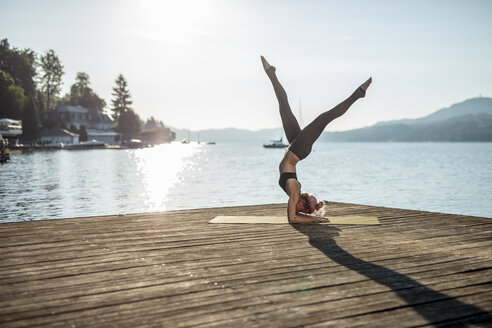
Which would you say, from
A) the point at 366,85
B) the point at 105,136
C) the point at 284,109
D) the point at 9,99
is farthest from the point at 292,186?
the point at 105,136

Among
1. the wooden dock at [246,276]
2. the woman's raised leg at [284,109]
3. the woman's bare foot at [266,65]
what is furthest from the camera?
the woman's bare foot at [266,65]

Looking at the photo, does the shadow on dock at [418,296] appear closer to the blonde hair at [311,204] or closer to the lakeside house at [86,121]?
the blonde hair at [311,204]

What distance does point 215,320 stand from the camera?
2.92 metres

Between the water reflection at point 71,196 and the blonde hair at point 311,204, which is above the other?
the blonde hair at point 311,204

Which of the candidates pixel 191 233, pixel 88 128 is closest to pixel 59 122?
pixel 88 128

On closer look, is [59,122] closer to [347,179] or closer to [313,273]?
[347,179]

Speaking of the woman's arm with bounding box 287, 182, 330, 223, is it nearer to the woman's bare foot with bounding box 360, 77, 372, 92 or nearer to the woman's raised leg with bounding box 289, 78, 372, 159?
the woman's raised leg with bounding box 289, 78, 372, 159

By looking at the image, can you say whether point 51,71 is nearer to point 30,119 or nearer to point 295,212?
point 30,119

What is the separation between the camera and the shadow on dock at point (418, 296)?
290 centimetres

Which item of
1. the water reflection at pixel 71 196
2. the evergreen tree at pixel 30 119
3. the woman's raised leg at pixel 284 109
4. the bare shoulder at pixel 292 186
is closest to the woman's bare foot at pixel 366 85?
the woman's raised leg at pixel 284 109

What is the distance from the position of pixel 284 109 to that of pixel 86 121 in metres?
109

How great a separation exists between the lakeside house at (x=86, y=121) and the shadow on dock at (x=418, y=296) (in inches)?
3863

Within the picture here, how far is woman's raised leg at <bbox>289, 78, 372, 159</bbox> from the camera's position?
260 inches

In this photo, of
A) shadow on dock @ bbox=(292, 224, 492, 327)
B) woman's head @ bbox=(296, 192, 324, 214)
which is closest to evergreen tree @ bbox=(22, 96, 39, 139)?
woman's head @ bbox=(296, 192, 324, 214)
